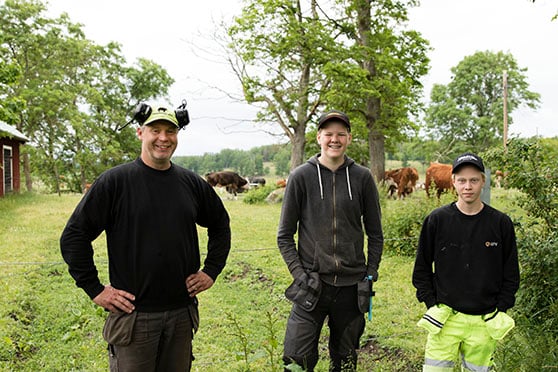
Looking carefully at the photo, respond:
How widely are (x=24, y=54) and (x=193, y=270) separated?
3497 centimetres

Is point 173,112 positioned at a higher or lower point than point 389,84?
lower

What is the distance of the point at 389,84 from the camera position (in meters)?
16.0

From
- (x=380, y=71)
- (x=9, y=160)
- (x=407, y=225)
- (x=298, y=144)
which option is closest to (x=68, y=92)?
(x=9, y=160)

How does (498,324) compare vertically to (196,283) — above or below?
below

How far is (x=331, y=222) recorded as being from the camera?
3.25 metres

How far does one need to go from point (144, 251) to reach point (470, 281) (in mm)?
2019

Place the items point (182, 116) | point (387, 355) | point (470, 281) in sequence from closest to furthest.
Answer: point (182, 116), point (470, 281), point (387, 355)

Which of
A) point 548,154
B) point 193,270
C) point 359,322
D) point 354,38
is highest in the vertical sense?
point 354,38

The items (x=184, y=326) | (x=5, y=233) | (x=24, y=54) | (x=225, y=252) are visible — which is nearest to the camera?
(x=184, y=326)

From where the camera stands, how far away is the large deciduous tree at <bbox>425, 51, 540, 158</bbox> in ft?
126

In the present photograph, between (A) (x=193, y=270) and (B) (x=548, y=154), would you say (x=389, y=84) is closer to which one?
(B) (x=548, y=154)

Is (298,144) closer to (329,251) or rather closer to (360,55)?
(360,55)

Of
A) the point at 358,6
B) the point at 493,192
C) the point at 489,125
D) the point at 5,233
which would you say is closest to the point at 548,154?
the point at 5,233

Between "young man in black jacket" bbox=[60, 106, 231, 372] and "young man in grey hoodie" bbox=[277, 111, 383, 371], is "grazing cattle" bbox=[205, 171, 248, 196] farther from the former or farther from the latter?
"young man in black jacket" bbox=[60, 106, 231, 372]
